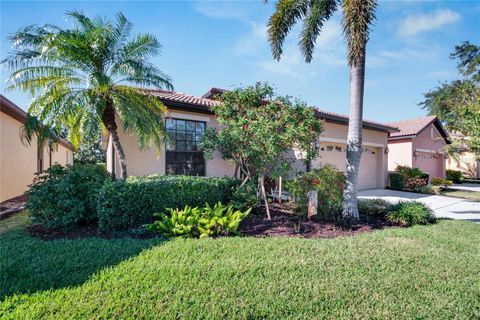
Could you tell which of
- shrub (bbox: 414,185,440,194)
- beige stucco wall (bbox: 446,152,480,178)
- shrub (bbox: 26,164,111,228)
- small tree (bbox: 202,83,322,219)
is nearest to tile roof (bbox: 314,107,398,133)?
shrub (bbox: 414,185,440,194)

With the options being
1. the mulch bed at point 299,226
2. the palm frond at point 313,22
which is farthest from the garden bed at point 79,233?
the palm frond at point 313,22

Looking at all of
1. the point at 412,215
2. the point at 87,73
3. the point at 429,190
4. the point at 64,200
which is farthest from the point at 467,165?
the point at 64,200

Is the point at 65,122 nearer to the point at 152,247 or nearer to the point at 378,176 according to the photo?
the point at 152,247

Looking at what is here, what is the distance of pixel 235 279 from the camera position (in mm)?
3496

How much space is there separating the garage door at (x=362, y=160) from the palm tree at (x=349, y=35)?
662 centimetres

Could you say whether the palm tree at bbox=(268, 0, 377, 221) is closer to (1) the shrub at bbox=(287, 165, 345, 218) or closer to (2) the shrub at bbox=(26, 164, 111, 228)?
(1) the shrub at bbox=(287, 165, 345, 218)

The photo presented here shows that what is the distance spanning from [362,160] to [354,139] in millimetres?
10069

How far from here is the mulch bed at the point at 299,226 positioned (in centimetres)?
606

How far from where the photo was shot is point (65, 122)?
704 cm

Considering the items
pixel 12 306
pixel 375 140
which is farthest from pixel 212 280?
pixel 375 140

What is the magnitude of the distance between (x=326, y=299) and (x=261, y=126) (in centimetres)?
460

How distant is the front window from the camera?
10023mm

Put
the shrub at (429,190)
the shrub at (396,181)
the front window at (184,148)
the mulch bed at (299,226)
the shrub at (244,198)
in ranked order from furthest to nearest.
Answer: the shrub at (396,181) < the shrub at (429,190) < the front window at (184,148) < the shrub at (244,198) < the mulch bed at (299,226)

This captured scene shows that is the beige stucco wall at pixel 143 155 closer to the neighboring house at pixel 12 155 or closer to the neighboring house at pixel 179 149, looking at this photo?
the neighboring house at pixel 179 149
